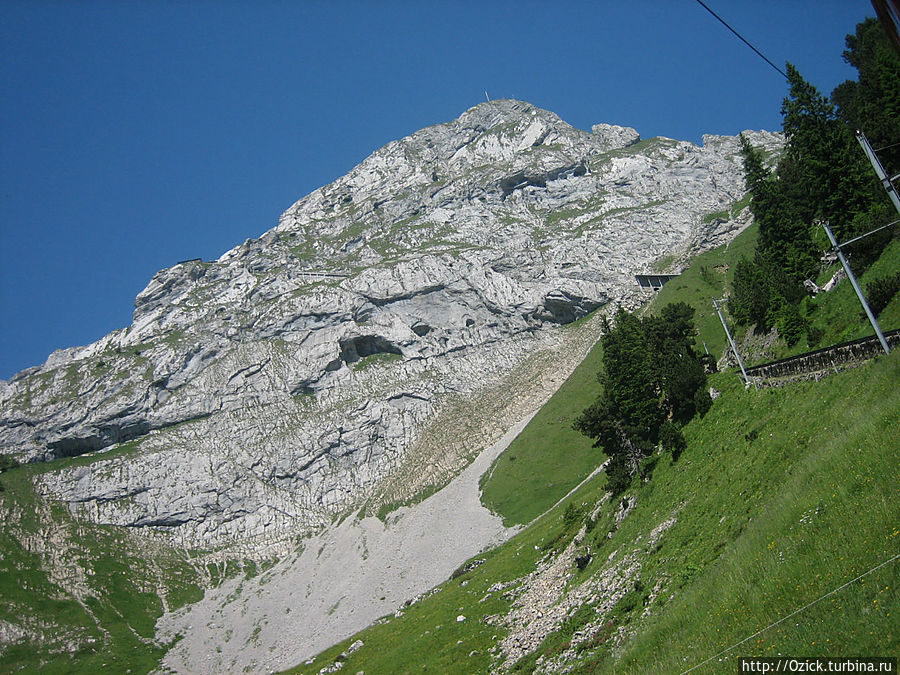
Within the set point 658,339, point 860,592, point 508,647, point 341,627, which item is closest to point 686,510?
point 508,647

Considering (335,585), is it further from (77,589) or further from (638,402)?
(638,402)

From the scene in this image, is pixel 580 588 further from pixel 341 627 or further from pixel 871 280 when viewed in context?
pixel 341 627

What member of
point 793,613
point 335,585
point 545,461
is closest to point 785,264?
point 793,613

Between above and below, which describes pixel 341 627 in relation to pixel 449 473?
below

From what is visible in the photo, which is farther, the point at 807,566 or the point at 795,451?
the point at 795,451

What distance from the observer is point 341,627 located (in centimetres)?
11112

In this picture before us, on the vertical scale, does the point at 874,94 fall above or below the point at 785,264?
above

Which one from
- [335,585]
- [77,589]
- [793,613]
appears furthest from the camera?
[77,589]

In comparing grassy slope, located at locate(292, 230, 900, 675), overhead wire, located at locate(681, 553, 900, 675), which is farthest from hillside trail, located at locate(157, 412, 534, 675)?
overhead wire, located at locate(681, 553, 900, 675)

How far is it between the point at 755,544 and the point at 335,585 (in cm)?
13189

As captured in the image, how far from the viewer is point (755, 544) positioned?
19.1 metres

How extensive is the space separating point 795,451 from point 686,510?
8.95 m

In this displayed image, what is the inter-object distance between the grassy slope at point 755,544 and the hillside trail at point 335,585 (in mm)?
63609

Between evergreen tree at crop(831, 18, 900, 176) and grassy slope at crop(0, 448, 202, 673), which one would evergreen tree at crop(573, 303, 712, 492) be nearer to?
evergreen tree at crop(831, 18, 900, 176)
